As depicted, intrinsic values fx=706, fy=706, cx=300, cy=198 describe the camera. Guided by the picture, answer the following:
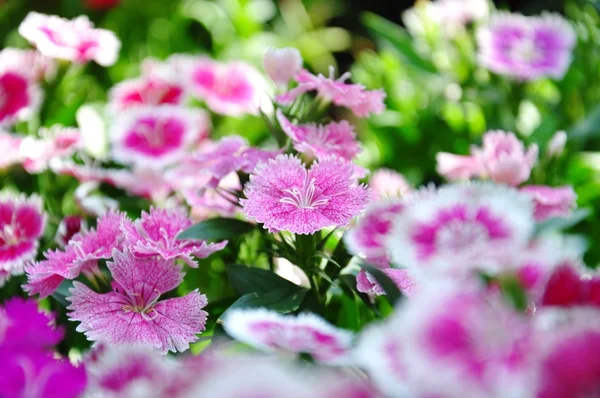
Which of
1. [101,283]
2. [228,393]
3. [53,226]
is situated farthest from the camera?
[53,226]

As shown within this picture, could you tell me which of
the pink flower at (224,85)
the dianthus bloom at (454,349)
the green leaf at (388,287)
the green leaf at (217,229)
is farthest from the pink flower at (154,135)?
the dianthus bloom at (454,349)

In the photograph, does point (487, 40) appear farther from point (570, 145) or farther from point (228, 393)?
point (228, 393)

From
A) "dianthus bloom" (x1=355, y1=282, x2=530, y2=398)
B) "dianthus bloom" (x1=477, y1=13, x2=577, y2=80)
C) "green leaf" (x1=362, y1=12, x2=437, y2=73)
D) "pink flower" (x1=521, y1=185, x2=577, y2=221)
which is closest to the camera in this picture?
"dianthus bloom" (x1=355, y1=282, x2=530, y2=398)

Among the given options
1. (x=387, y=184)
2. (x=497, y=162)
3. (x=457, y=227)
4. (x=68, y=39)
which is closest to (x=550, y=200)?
(x=497, y=162)

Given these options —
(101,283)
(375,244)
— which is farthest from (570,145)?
(101,283)

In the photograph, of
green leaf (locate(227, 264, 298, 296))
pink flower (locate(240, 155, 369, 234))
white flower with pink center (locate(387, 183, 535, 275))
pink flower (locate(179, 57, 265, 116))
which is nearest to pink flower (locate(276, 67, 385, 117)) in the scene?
pink flower (locate(240, 155, 369, 234))

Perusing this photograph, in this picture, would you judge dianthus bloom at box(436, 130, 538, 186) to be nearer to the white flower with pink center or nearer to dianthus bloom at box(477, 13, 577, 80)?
dianthus bloom at box(477, 13, 577, 80)

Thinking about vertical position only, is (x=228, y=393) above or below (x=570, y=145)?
above
